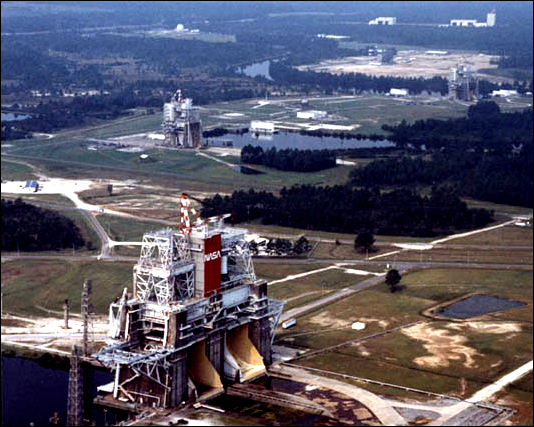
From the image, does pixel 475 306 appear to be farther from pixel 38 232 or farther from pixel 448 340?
pixel 38 232

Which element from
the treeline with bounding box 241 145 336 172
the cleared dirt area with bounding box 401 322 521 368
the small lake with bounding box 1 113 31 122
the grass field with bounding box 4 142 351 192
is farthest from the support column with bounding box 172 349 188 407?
the small lake with bounding box 1 113 31 122

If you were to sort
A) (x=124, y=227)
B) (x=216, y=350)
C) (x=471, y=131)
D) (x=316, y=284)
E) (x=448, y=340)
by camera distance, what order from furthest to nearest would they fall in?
(x=471, y=131)
(x=124, y=227)
(x=316, y=284)
(x=448, y=340)
(x=216, y=350)

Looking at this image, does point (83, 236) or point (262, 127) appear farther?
point (262, 127)

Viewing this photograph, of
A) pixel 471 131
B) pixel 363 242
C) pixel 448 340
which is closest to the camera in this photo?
pixel 448 340

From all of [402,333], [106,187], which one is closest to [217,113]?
[106,187]

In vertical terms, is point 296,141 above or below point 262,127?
below

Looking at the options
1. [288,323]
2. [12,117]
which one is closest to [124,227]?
[288,323]

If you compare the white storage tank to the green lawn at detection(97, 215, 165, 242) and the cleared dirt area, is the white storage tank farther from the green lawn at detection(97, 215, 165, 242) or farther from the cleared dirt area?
the cleared dirt area

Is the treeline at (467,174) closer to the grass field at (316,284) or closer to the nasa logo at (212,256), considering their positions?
the grass field at (316,284)

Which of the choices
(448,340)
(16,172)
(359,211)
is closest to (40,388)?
(448,340)
